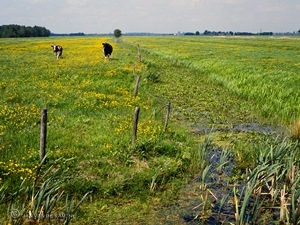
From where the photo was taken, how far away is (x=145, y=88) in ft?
68.7

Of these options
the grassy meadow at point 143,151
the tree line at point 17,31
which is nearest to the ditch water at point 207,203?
the grassy meadow at point 143,151

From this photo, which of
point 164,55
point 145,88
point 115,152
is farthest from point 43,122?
point 164,55

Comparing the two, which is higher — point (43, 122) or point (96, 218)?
point (43, 122)

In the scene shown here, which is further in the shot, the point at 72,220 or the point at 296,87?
the point at 296,87

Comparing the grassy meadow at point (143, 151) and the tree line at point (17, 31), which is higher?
the tree line at point (17, 31)

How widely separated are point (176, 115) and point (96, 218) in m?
9.20

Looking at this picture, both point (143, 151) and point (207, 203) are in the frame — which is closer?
point (207, 203)

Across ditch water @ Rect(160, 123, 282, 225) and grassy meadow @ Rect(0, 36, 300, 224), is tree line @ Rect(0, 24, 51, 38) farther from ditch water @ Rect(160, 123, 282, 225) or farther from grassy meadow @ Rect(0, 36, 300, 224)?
ditch water @ Rect(160, 123, 282, 225)

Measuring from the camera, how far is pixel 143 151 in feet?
32.6

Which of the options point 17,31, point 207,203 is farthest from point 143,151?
point 17,31

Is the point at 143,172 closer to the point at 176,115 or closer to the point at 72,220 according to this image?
the point at 72,220

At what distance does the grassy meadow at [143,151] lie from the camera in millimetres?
7043

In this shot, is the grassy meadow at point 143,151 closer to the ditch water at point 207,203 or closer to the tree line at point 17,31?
the ditch water at point 207,203

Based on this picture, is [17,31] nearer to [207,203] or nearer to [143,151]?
[143,151]
